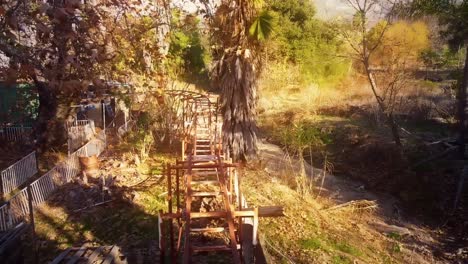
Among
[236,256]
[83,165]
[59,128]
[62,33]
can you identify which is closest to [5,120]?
[59,128]

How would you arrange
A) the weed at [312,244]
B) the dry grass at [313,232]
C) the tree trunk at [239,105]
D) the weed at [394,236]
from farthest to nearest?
the tree trunk at [239,105] < the weed at [394,236] < the weed at [312,244] < the dry grass at [313,232]

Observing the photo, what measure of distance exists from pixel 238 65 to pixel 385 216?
6188mm

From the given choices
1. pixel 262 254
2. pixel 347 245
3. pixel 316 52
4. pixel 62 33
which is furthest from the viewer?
pixel 316 52

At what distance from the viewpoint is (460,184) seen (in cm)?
1192

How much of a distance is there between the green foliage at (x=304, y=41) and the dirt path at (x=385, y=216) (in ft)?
50.9

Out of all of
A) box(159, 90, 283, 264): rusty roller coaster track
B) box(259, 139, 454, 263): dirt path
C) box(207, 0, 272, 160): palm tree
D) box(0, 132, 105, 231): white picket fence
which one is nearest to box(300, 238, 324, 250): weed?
box(159, 90, 283, 264): rusty roller coaster track

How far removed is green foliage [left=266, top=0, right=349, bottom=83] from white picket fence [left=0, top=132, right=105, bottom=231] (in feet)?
62.8

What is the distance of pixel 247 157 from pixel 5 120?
896 centimetres

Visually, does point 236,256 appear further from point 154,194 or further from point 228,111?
point 228,111

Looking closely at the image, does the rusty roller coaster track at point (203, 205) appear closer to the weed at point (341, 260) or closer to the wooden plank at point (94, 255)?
the wooden plank at point (94, 255)

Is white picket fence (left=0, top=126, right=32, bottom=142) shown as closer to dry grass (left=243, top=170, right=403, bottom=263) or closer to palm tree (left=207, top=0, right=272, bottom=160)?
palm tree (left=207, top=0, right=272, bottom=160)

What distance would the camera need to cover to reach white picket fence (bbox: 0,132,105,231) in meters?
8.30

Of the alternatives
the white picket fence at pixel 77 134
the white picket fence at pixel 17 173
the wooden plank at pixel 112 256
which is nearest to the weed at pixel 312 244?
the wooden plank at pixel 112 256

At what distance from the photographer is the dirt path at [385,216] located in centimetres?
953
